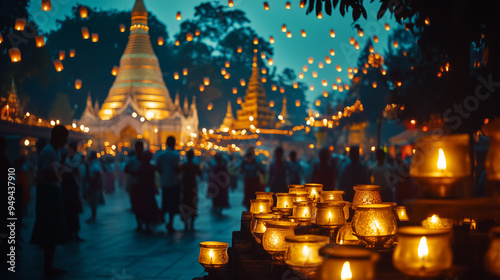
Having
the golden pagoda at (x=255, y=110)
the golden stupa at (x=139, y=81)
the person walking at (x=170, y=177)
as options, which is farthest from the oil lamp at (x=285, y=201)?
the golden stupa at (x=139, y=81)

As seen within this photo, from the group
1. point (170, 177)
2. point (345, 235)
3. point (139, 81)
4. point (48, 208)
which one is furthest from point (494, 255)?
point (139, 81)

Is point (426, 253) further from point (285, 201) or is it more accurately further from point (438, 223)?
point (285, 201)

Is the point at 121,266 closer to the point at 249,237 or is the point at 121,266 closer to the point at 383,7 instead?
the point at 249,237

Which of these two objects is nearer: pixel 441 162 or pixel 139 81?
pixel 441 162

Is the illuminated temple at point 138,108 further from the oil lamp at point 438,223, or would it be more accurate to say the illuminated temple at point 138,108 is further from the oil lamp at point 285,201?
the oil lamp at point 438,223

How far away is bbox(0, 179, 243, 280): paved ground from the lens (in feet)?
21.6

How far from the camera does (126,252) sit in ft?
26.8

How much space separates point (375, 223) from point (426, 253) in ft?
3.21

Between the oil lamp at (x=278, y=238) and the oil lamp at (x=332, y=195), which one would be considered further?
the oil lamp at (x=332, y=195)

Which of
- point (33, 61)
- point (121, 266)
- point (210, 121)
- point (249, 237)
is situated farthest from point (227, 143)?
point (249, 237)

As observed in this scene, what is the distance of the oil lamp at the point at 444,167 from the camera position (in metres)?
1.97

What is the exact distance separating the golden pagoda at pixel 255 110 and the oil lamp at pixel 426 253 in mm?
44528

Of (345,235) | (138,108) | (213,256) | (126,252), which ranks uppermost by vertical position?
(138,108)

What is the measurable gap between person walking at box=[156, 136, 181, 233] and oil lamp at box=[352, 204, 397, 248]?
25.6 ft
